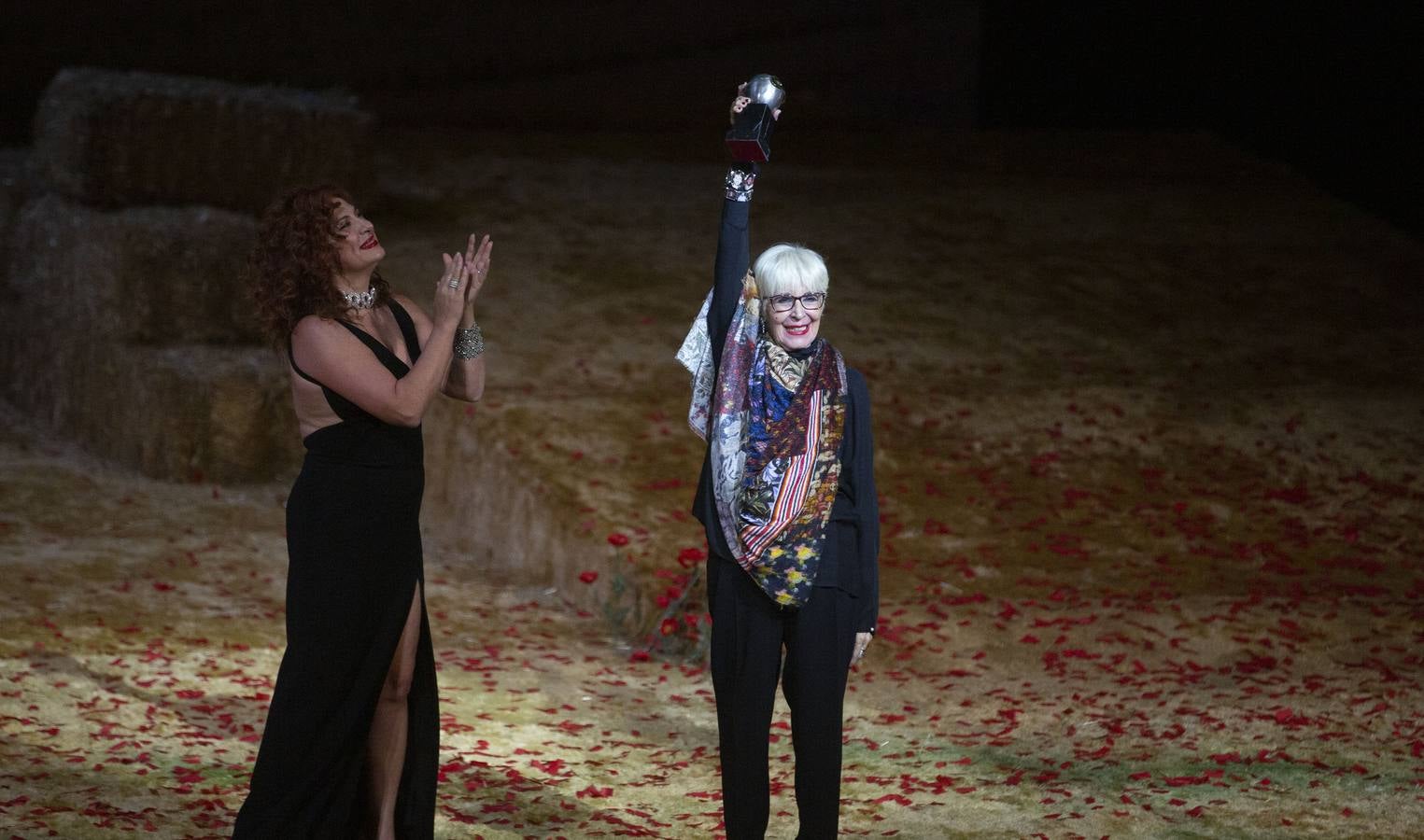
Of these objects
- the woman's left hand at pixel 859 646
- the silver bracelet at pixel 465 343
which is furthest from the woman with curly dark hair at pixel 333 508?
the woman's left hand at pixel 859 646

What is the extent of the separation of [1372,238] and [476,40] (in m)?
6.26

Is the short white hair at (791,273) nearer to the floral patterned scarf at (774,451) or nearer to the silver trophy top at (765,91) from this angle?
the floral patterned scarf at (774,451)

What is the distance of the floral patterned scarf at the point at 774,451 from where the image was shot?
10.1ft

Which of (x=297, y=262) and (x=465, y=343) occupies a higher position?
(x=297, y=262)

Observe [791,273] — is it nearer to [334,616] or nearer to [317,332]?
[317,332]

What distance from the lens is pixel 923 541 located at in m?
6.23

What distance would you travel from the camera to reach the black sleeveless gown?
3.18 metres

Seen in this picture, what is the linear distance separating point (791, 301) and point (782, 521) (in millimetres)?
429

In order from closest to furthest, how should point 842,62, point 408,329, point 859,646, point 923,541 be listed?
point 859,646, point 408,329, point 923,541, point 842,62

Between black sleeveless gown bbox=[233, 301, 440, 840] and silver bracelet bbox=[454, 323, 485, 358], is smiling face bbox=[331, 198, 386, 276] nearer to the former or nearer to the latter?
black sleeveless gown bbox=[233, 301, 440, 840]

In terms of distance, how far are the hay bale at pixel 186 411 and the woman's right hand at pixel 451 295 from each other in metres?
4.28

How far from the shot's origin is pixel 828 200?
10086mm

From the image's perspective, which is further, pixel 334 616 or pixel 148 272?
pixel 148 272

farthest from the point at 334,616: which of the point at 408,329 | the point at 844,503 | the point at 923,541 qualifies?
the point at 923,541
